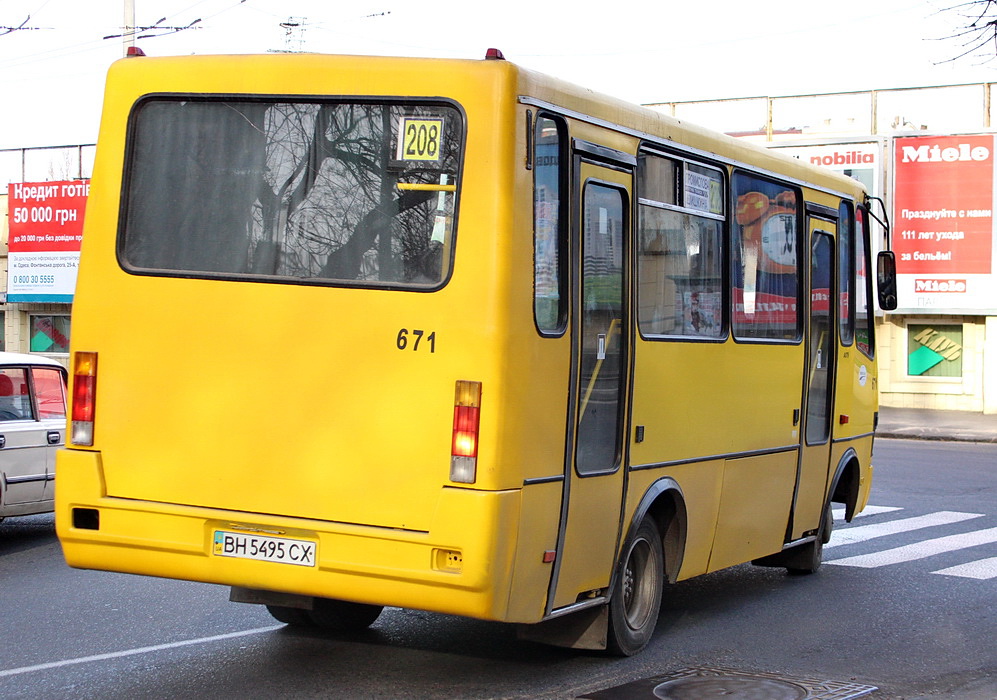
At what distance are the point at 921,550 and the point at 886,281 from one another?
8.13 feet

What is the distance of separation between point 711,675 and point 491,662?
3.90 feet

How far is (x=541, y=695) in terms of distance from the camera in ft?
21.4

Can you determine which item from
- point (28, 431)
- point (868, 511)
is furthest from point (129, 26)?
point (868, 511)

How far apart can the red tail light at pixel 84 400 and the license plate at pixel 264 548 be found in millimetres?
888

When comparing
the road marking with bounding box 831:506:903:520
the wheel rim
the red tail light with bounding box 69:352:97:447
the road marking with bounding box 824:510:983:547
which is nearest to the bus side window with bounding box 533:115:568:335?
the wheel rim

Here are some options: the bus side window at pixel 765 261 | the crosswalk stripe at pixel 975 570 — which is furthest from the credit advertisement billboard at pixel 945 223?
the bus side window at pixel 765 261

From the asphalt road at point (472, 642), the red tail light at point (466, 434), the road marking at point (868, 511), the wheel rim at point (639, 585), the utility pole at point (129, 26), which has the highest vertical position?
the utility pole at point (129, 26)

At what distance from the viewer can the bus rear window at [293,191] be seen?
20.0ft

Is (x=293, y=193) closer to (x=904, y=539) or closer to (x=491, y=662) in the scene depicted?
(x=491, y=662)

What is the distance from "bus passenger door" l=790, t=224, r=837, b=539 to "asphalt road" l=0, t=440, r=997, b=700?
2.18 ft

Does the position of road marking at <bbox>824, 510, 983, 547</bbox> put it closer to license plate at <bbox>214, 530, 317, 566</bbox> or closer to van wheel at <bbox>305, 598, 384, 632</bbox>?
van wheel at <bbox>305, 598, 384, 632</bbox>

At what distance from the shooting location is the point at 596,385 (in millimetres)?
6789

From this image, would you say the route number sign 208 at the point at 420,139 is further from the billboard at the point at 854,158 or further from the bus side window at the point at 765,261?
the billboard at the point at 854,158

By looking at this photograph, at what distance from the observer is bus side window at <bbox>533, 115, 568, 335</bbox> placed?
620 centimetres
